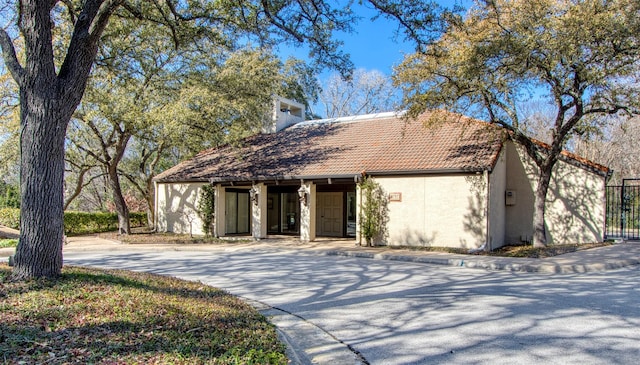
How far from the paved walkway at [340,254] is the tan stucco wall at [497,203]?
8.10 ft

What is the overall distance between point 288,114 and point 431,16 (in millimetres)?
17504

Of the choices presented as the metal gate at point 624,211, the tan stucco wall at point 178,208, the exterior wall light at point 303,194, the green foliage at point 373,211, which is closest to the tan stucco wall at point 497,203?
the green foliage at point 373,211

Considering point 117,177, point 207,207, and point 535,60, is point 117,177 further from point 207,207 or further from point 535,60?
point 535,60

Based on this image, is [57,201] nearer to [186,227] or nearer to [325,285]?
[325,285]

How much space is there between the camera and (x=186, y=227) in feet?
68.6

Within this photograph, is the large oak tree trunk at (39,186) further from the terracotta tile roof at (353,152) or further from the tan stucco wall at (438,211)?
the tan stucco wall at (438,211)

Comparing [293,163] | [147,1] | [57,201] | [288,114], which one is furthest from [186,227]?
[57,201]

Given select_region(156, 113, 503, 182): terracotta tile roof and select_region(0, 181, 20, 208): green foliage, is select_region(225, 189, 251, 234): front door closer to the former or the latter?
select_region(156, 113, 503, 182): terracotta tile roof

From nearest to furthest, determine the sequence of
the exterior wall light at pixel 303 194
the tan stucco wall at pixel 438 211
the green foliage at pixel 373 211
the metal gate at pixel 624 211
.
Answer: the tan stucco wall at pixel 438 211 < the green foliage at pixel 373 211 < the metal gate at pixel 624 211 < the exterior wall light at pixel 303 194

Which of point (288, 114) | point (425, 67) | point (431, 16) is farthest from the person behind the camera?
point (288, 114)

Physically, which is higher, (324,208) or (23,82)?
(23,82)

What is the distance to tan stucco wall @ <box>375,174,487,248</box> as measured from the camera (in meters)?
14.5

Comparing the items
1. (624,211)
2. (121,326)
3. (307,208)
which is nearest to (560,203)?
(624,211)

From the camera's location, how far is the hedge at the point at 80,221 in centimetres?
2155
